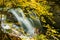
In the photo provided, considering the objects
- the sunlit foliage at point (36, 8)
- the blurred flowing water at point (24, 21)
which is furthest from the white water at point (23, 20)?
the sunlit foliage at point (36, 8)

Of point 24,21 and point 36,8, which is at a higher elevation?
point 36,8

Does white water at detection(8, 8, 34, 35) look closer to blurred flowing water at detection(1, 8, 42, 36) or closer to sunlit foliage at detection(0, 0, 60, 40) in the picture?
blurred flowing water at detection(1, 8, 42, 36)

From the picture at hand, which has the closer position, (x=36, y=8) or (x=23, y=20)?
(x=23, y=20)

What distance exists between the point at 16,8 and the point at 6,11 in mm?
207

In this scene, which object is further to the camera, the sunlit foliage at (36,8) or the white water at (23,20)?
the sunlit foliage at (36,8)

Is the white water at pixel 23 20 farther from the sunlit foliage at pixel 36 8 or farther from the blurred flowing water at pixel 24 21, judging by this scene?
the sunlit foliage at pixel 36 8

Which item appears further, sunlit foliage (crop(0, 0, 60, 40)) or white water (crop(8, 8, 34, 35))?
sunlit foliage (crop(0, 0, 60, 40))

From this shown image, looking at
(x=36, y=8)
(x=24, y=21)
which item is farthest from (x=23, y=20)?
(x=36, y=8)

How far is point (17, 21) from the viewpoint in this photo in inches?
115

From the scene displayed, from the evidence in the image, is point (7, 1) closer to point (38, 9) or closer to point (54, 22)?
point (38, 9)

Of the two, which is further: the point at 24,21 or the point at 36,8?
the point at 36,8

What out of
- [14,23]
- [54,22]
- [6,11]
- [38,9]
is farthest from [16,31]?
[54,22]

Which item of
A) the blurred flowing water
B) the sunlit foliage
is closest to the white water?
the blurred flowing water

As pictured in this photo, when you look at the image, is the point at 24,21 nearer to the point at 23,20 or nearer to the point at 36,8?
the point at 23,20
